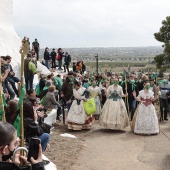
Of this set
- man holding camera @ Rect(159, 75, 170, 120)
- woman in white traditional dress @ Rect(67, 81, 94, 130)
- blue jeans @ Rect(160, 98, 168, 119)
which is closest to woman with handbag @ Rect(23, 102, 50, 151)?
woman in white traditional dress @ Rect(67, 81, 94, 130)

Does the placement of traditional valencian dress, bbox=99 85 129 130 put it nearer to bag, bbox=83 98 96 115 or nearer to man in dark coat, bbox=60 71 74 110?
bag, bbox=83 98 96 115

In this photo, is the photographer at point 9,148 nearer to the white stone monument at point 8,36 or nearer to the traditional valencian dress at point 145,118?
the traditional valencian dress at point 145,118

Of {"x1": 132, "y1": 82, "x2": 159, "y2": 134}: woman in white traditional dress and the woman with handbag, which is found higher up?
the woman with handbag

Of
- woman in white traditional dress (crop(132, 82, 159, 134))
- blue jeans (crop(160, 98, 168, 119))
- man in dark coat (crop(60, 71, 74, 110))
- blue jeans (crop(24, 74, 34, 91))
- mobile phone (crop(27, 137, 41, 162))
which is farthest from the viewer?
blue jeans (crop(24, 74, 34, 91))

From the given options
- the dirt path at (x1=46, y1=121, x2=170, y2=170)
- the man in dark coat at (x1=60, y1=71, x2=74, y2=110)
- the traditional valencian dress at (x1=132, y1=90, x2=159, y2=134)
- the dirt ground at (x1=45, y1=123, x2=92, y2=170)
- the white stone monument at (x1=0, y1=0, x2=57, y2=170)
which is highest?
the white stone monument at (x1=0, y1=0, x2=57, y2=170)

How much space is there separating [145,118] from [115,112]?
910 mm

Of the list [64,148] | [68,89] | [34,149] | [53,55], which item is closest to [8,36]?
[53,55]

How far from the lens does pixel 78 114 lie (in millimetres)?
10688

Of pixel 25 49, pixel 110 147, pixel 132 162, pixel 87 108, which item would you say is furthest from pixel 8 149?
pixel 87 108

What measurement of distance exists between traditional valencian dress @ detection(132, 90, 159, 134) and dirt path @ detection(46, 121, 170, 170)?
9.2 inches

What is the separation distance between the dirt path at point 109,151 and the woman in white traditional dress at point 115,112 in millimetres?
239

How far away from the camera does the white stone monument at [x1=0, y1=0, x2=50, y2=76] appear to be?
16.9 meters

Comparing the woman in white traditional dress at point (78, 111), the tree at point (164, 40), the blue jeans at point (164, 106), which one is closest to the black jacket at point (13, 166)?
the woman in white traditional dress at point (78, 111)

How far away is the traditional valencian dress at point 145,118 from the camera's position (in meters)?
10.3
